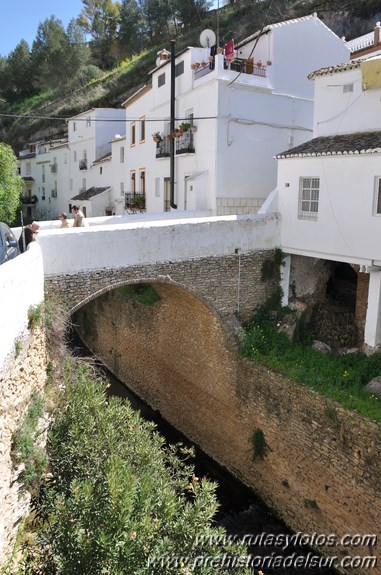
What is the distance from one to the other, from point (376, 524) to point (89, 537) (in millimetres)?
6436

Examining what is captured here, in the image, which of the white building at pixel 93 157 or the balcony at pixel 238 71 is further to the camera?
the white building at pixel 93 157

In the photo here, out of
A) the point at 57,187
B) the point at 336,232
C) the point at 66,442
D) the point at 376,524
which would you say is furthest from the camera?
the point at 57,187

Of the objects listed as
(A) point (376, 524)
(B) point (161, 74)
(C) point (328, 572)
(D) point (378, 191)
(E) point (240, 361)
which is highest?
(B) point (161, 74)

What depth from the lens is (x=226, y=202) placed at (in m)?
17.8

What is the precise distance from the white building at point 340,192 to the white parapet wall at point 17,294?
772 centimetres

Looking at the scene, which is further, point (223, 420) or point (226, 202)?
point (226, 202)

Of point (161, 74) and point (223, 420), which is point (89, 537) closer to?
point (223, 420)

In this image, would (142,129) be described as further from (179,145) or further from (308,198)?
(308,198)

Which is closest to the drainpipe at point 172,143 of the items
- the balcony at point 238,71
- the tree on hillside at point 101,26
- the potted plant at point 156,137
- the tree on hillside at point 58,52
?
the potted plant at point 156,137

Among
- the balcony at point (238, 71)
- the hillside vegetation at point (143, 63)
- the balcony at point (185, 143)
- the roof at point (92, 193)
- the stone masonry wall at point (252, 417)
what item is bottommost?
the stone masonry wall at point (252, 417)

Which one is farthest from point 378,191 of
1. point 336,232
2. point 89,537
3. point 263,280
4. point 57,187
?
point 57,187

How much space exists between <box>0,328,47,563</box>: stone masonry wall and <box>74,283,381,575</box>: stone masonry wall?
6.04 metres

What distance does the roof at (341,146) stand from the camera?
465 inches

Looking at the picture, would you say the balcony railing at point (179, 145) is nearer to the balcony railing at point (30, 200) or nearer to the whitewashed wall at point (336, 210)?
the whitewashed wall at point (336, 210)
